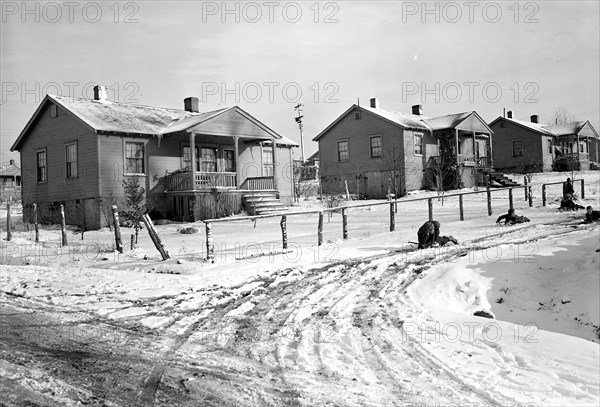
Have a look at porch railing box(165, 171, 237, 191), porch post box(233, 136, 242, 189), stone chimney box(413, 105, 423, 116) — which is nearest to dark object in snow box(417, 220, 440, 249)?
porch railing box(165, 171, 237, 191)

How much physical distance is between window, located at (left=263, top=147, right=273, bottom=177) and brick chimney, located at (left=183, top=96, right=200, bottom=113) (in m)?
5.33

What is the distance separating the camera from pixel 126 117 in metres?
24.5

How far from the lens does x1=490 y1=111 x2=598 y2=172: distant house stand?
4541 cm

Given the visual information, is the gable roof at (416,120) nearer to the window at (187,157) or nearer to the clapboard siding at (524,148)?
the clapboard siding at (524,148)

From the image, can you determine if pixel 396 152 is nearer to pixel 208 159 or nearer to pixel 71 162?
pixel 208 159

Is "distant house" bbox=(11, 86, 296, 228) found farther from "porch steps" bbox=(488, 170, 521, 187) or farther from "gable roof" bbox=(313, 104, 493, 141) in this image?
"porch steps" bbox=(488, 170, 521, 187)

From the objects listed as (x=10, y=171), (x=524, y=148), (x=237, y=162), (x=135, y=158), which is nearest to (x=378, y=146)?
(x=237, y=162)

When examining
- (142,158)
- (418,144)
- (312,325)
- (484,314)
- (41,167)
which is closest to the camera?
(312,325)

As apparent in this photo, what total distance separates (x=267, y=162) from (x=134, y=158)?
302 inches

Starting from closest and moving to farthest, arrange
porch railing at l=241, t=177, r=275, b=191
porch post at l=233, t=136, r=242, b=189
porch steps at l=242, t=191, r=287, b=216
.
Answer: porch steps at l=242, t=191, r=287, b=216
porch post at l=233, t=136, r=242, b=189
porch railing at l=241, t=177, r=275, b=191

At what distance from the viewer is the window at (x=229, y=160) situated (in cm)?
2675

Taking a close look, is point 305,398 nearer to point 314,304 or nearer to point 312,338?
point 312,338

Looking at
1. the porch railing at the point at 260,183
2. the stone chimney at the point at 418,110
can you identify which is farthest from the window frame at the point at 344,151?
the porch railing at the point at 260,183

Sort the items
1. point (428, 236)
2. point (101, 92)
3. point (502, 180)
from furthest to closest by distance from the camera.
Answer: point (502, 180) → point (101, 92) → point (428, 236)
